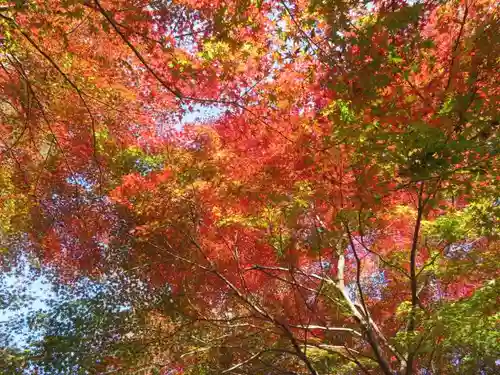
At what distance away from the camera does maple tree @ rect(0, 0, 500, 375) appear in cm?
314

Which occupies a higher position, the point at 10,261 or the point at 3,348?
the point at 10,261

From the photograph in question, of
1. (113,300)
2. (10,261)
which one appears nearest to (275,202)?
(113,300)

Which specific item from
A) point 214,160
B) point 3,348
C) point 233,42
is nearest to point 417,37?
point 233,42

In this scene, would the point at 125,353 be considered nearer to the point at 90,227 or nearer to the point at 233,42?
the point at 90,227

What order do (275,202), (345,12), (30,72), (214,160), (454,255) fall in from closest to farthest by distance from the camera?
(345,12) < (275,202) < (30,72) < (214,160) < (454,255)

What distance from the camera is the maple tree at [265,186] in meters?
3.14

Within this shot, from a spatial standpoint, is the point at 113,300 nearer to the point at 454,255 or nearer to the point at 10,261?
the point at 10,261

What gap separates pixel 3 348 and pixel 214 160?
7491 mm

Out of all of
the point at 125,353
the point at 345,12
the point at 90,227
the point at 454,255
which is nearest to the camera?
the point at 345,12

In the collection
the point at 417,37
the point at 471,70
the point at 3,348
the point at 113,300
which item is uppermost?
the point at 113,300

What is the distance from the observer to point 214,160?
6.00m

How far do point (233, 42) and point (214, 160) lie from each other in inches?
111

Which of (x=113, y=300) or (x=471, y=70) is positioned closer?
(x=471, y=70)

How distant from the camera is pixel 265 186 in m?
5.38
